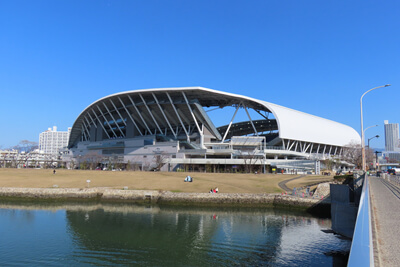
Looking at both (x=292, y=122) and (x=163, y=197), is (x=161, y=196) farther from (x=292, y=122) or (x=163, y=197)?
(x=292, y=122)

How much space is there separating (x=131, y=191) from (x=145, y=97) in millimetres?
49816

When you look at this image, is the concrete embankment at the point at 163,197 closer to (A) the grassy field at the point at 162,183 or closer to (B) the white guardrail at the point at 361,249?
(A) the grassy field at the point at 162,183

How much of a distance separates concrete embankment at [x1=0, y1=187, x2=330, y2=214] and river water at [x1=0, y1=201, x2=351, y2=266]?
3553mm

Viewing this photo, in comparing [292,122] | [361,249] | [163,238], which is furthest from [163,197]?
[292,122]

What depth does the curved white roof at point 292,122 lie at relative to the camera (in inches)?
3238

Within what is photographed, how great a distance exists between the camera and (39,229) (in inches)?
1002

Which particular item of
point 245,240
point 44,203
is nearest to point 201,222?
point 245,240

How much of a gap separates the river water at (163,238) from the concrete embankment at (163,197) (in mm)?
3553

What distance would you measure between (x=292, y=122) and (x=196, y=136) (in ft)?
94.7

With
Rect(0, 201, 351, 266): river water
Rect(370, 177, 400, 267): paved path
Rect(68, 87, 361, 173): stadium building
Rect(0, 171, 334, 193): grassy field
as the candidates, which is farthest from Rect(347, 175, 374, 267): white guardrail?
Rect(68, 87, 361, 173): stadium building

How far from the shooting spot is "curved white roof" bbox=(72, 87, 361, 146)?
82.2m

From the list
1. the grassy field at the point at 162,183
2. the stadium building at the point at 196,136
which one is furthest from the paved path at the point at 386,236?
the stadium building at the point at 196,136

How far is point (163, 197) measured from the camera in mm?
42969

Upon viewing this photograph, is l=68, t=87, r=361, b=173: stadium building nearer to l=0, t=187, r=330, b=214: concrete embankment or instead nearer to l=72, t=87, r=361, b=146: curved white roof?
l=72, t=87, r=361, b=146: curved white roof
